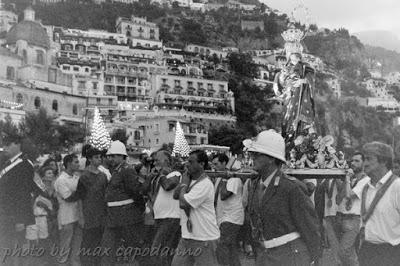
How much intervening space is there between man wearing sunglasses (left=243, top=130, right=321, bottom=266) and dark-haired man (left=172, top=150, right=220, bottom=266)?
1540 mm

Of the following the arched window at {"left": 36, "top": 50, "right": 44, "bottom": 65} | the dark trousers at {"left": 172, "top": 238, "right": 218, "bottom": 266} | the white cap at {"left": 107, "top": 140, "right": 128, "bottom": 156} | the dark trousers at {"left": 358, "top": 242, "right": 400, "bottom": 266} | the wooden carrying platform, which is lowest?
the dark trousers at {"left": 172, "top": 238, "right": 218, "bottom": 266}

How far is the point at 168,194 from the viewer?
634cm

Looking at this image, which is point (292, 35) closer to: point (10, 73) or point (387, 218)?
point (387, 218)

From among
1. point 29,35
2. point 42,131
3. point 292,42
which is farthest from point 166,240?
point 29,35

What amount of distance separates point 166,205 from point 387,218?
291 cm

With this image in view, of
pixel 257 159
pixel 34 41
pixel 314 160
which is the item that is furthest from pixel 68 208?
pixel 34 41

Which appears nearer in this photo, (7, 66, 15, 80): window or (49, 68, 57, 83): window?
(7, 66, 15, 80): window

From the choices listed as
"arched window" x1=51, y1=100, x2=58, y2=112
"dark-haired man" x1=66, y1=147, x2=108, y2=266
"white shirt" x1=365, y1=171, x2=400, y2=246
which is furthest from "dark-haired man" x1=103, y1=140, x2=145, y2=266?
"arched window" x1=51, y1=100, x2=58, y2=112

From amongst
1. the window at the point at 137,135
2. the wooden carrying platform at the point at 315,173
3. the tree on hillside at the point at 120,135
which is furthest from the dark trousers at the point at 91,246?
the window at the point at 137,135

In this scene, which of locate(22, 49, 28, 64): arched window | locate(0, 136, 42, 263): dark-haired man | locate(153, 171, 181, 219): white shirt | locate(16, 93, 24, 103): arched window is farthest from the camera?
locate(22, 49, 28, 64): arched window

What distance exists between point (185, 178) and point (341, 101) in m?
97.0

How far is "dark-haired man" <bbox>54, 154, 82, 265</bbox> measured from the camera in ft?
22.3

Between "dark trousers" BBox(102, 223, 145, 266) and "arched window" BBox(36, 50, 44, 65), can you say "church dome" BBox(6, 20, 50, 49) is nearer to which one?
"arched window" BBox(36, 50, 44, 65)

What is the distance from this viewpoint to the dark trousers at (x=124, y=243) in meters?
6.24
